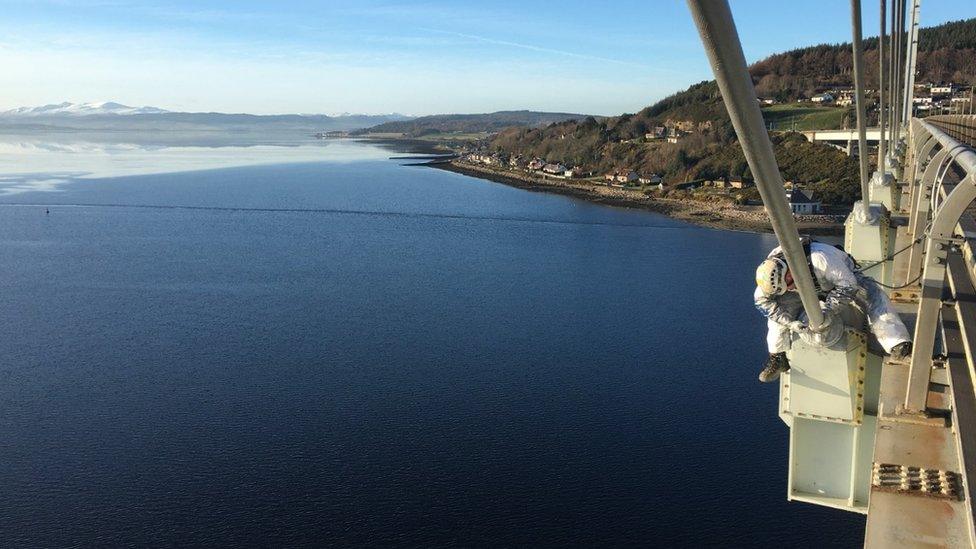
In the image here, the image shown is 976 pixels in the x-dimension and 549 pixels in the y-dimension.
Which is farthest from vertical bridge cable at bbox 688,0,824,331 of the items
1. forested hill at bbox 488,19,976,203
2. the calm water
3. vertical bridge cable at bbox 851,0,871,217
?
forested hill at bbox 488,19,976,203

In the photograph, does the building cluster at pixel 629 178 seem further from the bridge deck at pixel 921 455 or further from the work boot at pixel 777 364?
the work boot at pixel 777 364

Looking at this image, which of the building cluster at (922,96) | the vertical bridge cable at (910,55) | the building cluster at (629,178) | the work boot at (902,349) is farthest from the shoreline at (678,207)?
the work boot at (902,349)

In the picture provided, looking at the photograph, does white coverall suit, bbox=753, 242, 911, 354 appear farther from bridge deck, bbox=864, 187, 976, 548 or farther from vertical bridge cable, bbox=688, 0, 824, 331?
vertical bridge cable, bbox=688, 0, 824, 331

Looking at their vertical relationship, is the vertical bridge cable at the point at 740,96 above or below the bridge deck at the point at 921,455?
above

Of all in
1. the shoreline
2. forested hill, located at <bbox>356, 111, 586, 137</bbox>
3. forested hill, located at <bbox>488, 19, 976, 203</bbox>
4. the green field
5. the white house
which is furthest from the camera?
forested hill, located at <bbox>356, 111, 586, 137</bbox>

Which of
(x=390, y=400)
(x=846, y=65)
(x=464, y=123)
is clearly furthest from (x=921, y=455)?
(x=464, y=123)

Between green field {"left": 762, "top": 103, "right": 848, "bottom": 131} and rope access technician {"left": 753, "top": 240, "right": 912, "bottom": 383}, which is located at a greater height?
green field {"left": 762, "top": 103, "right": 848, "bottom": 131}
